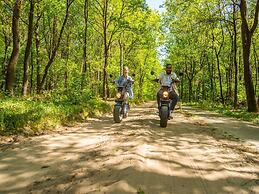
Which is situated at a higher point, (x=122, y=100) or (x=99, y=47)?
(x=99, y=47)

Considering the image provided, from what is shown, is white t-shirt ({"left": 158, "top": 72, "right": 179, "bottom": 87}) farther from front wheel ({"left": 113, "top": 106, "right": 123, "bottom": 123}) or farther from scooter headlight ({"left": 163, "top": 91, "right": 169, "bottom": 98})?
front wheel ({"left": 113, "top": 106, "right": 123, "bottom": 123})

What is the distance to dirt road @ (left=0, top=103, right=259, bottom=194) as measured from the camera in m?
4.51

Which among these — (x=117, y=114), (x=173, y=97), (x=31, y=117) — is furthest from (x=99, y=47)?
(x=31, y=117)

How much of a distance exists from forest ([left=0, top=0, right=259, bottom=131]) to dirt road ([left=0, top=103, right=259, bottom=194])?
7.60 feet

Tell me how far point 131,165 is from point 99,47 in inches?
1844

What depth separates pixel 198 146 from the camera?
24.1ft

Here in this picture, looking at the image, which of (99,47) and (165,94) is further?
(99,47)

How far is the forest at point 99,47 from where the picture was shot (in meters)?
16.3

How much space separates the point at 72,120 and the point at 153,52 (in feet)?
151

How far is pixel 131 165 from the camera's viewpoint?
17.2ft

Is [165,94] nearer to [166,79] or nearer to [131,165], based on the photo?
[166,79]

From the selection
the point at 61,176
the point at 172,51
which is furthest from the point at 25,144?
the point at 172,51

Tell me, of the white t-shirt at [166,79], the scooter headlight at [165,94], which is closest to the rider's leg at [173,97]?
the white t-shirt at [166,79]

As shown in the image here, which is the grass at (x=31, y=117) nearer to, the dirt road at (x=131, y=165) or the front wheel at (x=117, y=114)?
the dirt road at (x=131, y=165)
